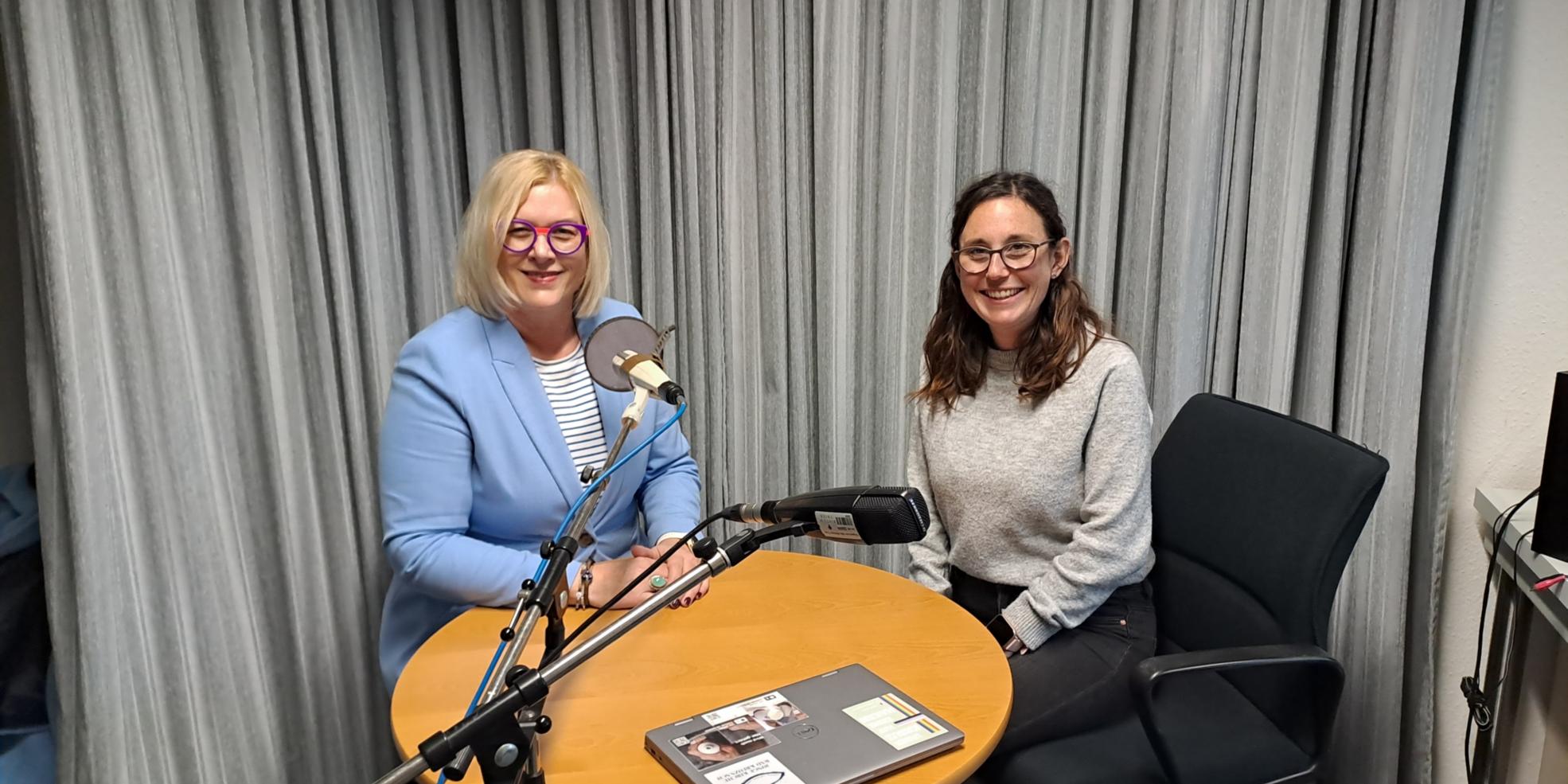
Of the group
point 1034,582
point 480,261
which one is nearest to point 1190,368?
point 1034,582

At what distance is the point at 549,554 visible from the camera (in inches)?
38.2

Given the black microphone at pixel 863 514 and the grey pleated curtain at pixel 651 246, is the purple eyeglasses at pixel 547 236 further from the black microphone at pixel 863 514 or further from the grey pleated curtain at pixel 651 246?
the black microphone at pixel 863 514

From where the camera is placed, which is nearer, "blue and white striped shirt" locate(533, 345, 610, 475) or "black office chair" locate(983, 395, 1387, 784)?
"black office chair" locate(983, 395, 1387, 784)

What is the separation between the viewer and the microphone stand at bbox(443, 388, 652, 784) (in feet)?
2.67

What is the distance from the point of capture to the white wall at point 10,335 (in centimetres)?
162

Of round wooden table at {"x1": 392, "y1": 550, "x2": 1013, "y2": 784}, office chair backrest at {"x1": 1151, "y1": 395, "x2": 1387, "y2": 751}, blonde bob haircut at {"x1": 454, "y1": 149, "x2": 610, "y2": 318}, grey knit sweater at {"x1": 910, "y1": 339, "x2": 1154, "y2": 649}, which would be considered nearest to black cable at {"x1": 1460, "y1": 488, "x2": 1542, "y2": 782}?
office chair backrest at {"x1": 1151, "y1": 395, "x2": 1387, "y2": 751}

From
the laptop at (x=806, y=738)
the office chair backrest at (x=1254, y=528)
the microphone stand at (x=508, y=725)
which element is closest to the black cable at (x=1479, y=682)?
the office chair backrest at (x=1254, y=528)

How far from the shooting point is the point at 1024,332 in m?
1.74

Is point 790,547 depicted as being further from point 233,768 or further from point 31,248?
point 31,248

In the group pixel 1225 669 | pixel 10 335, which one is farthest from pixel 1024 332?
pixel 10 335

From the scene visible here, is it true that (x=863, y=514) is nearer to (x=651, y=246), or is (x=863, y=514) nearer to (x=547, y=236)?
(x=547, y=236)

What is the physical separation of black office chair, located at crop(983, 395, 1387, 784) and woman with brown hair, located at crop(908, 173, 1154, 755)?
70 millimetres

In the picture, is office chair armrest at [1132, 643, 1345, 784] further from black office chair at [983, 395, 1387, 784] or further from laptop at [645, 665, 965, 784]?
laptop at [645, 665, 965, 784]

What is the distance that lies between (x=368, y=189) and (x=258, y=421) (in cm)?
58
